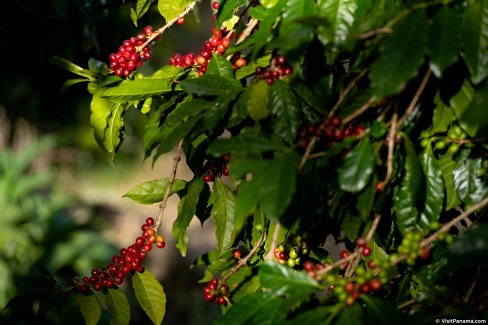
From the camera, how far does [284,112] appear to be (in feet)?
2.43

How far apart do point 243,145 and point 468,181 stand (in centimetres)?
37

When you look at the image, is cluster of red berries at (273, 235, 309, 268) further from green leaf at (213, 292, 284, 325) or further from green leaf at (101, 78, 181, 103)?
green leaf at (101, 78, 181, 103)

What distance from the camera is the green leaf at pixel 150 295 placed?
42.1 inches

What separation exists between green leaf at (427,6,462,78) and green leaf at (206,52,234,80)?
0.35m

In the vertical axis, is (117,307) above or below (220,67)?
below

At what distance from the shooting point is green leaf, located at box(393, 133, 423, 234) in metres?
0.74

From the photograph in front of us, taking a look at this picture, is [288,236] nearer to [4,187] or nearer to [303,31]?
[303,31]

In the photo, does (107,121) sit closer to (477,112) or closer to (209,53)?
(209,53)

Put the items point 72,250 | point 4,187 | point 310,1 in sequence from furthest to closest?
point 4,187
point 72,250
point 310,1

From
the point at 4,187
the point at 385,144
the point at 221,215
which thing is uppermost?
the point at 385,144

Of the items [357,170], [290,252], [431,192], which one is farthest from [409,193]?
[290,252]

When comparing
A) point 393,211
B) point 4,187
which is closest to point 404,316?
point 393,211

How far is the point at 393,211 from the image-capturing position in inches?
33.6

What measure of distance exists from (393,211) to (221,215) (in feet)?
1.09
